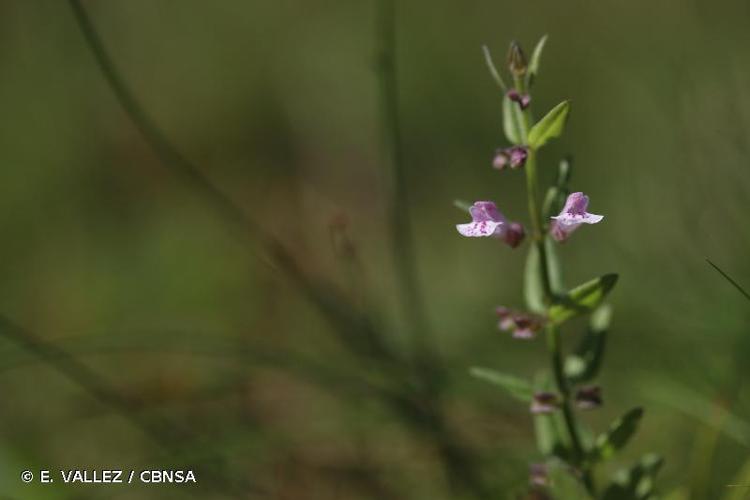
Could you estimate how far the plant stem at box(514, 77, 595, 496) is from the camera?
1.44 metres

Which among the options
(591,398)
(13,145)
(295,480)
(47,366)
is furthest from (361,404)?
(13,145)

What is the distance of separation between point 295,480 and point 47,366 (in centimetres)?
97

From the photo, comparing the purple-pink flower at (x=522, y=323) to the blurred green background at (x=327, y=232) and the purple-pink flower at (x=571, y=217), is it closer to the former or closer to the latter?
the purple-pink flower at (x=571, y=217)

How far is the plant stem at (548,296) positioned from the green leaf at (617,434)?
31 mm

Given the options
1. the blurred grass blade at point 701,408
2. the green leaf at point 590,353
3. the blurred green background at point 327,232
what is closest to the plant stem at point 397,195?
the blurred green background at point 327,232

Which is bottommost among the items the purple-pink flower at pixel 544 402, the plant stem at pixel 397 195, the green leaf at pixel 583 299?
the purple-pink flower at pixel 544 402

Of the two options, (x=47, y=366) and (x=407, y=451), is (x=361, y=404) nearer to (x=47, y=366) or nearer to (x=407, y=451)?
(x=407, y=451)

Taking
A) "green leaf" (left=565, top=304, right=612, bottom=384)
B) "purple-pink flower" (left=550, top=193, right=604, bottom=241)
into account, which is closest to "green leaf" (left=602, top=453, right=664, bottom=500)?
"green leaf" (left=565, top=304, right=612, bottom=384)

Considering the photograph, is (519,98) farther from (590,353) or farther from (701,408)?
(701,408)

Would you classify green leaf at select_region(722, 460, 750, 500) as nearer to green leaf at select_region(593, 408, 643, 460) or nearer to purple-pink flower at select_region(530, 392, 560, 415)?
green leaf at select_region(593, 408, 643, 460)

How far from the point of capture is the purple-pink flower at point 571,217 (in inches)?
54.8

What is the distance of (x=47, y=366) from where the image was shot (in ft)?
9.48

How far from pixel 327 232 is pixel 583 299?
2202 millimetres

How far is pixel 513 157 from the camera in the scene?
1.42 meters
